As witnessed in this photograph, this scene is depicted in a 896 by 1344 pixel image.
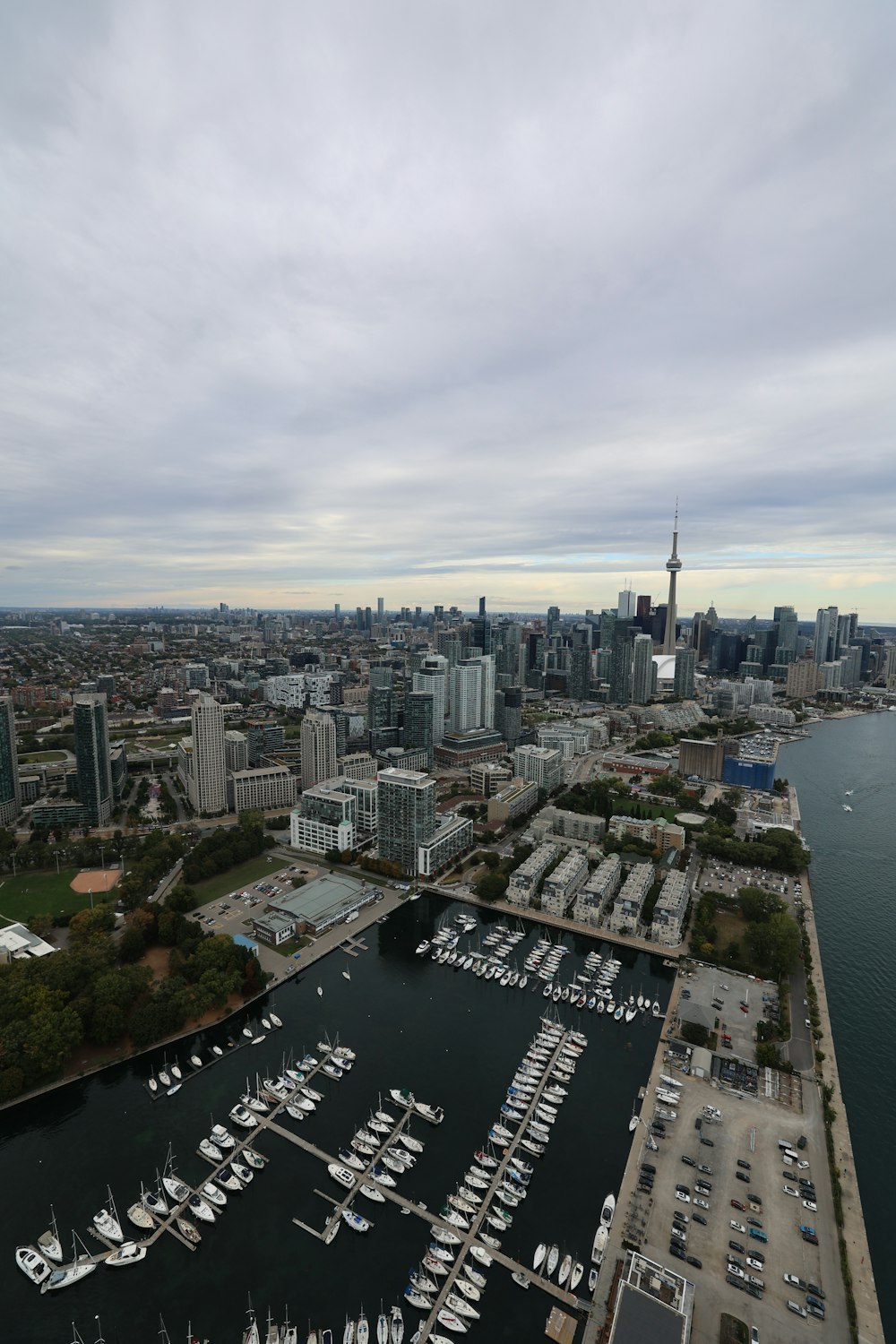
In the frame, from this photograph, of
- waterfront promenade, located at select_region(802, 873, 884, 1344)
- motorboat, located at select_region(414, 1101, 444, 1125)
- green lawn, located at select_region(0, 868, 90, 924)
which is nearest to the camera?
waterfront promenade, located at select_region(802, 873, 884, 1344)

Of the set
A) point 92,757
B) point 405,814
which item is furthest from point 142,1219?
point 92,757

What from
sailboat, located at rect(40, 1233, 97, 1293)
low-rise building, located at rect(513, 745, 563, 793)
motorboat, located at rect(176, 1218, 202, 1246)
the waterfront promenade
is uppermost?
low-rise building, located at rect(513, 745, 563, 793)

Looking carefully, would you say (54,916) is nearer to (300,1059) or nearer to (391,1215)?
(300,1059)

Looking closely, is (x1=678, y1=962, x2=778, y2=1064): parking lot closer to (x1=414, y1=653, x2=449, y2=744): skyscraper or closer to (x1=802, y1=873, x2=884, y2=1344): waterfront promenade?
(x1=802, y1=873, x2=884, y2=1344): waterfront promenade

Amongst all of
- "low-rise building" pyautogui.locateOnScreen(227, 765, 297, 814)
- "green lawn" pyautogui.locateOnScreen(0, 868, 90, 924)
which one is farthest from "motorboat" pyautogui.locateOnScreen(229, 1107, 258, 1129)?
"low-rise building" pyautogui.locateOnScreen(227, 765, 297, 814)

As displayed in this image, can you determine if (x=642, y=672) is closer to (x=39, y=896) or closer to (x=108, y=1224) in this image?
(x=39, y=896)

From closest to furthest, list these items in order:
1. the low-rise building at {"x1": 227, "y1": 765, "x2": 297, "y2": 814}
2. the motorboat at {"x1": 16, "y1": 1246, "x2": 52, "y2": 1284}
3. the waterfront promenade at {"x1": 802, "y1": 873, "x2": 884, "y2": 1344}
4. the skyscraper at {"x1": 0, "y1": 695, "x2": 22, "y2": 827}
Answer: the waterfront promenade at {"x1": 802, "y1": 873, "x2": 884, "y2": 1344}, the motorboat at {"x1": 16, "y1": 1246, "x2": 52, "y2": 1284}, the skyscraper at {"x1": 0, "y1": 695, "x2": 22, "y2": 827}, the low-rise building at {"x1": 227, "y1": 765, "x2": 297, "y2": 814}

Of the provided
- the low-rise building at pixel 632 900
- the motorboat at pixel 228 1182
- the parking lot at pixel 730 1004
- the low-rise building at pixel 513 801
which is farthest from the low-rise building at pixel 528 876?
the motorboat at pixel 228 1182
